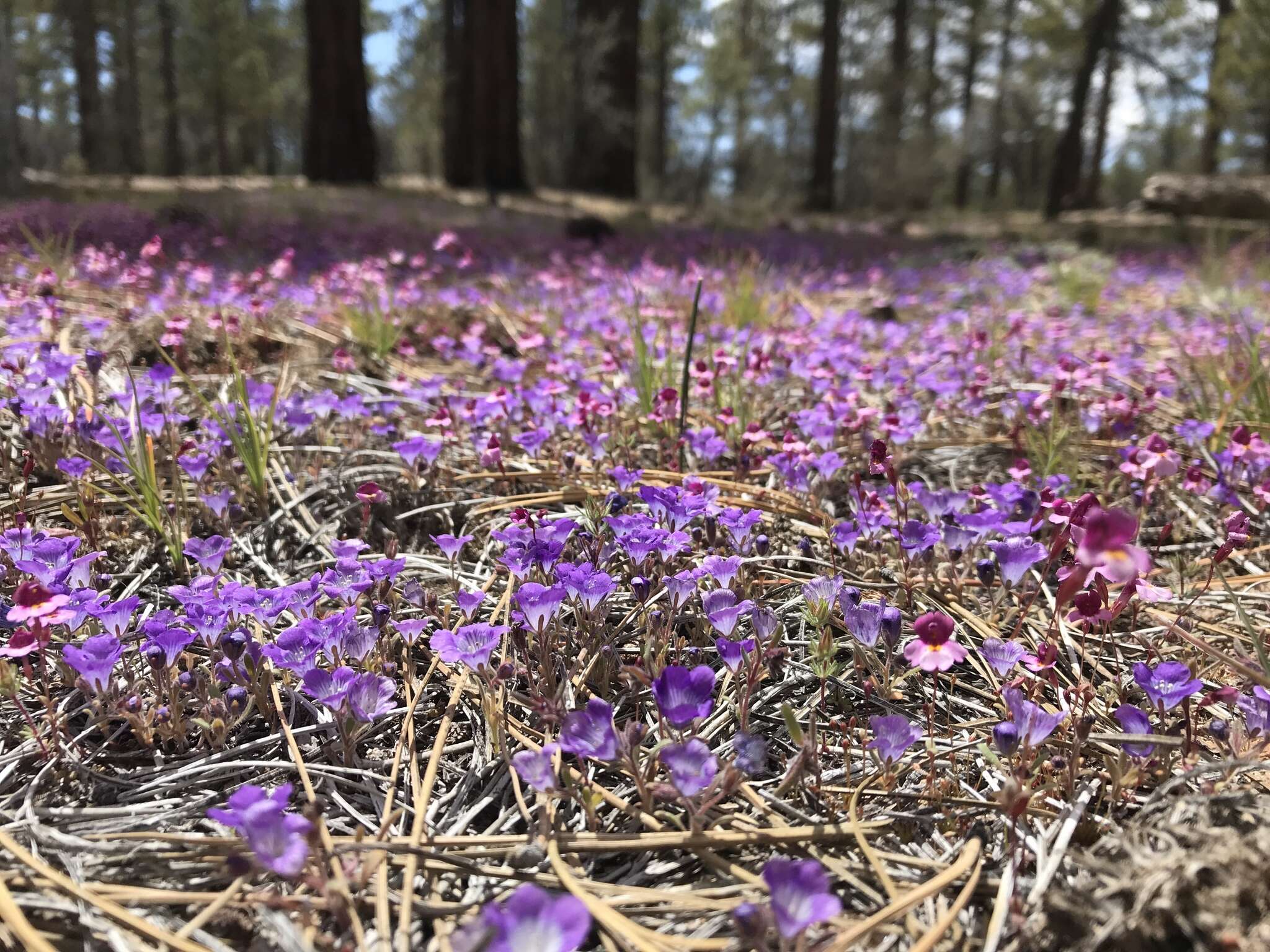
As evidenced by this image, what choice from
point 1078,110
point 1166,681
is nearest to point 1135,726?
point 1166,681

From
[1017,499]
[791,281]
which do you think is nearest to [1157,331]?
[791,281]

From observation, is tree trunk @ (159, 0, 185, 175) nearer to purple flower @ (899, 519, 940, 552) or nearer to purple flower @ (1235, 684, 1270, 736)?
purple flower @ (899, 519, 940, 552)

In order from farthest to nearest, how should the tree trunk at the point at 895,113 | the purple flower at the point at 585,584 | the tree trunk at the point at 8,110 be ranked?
the tree trunk at the point at 895,113
the tree trunk at the point at 8,110
the purple flower at the point at 585,584

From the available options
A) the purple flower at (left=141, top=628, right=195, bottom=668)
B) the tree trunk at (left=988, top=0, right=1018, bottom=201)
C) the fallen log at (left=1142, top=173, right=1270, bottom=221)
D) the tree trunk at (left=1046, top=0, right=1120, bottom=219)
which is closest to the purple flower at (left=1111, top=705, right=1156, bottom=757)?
the purple flower at (left=141, top=628, right=195, bottom=668)

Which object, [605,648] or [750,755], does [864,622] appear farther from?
[605,648]

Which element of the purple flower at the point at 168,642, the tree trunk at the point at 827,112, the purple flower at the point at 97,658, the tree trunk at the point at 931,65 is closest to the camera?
the purple flower at the point at 97,658

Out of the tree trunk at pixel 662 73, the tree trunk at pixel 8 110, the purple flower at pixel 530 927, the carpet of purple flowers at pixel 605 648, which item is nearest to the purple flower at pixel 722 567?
the carpet of purple flowers at pixel 605 648

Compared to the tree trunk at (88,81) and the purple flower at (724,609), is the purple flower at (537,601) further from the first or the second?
the tree trunk at (88,81)
